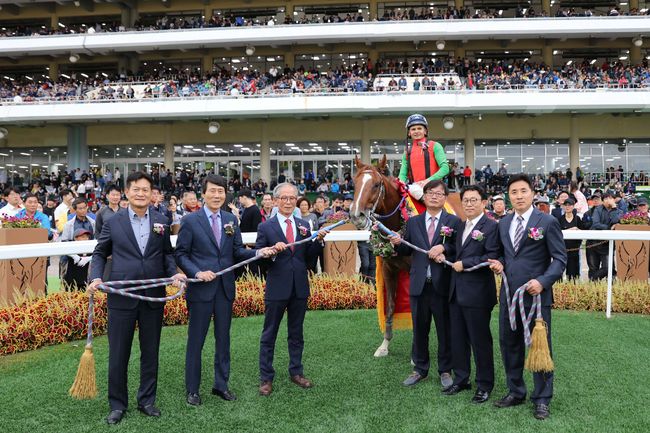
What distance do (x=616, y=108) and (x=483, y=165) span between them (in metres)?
6.80

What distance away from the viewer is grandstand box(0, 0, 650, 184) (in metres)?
24.4

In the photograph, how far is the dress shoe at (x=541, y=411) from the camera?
4.05 m

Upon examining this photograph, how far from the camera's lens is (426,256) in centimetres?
487

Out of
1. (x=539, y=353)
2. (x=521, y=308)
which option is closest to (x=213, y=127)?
(x=521, y=308)

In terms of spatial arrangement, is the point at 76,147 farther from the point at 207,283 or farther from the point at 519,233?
the point at 519,233

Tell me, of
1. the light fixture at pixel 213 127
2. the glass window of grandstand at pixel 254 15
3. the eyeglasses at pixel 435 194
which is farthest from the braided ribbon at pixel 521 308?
the glass window of grandstand at pixel 254 15

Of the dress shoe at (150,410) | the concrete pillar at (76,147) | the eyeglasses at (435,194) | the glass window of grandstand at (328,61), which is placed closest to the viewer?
the dress shoe at (150,410)

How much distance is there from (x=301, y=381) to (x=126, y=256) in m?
1.93

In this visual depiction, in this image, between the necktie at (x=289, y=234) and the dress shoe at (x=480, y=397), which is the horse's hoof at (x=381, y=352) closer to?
the dress shoe at (x=480, y=397)

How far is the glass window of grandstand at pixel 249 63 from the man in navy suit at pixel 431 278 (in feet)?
87.1

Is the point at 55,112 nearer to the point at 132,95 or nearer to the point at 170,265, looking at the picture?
the point at 132,95

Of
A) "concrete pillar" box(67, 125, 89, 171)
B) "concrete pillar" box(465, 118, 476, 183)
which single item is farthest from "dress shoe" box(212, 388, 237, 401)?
"concrete pillar" box(67, 125, 89, 171)

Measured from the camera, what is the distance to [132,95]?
2550 cm

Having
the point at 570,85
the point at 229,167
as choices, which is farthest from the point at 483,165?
the point at 229,167
